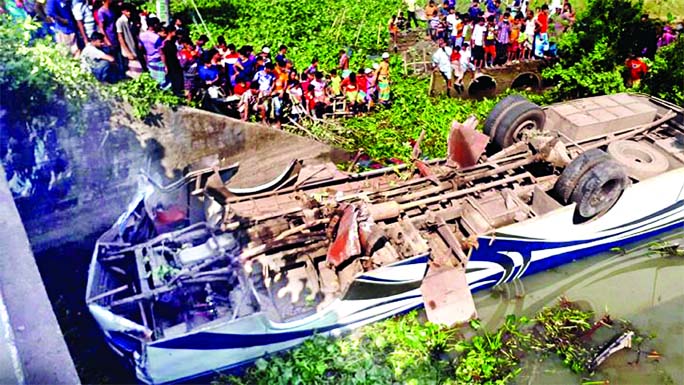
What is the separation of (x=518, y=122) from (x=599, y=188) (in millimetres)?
2199

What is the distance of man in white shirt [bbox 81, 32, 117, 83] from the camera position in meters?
9.02

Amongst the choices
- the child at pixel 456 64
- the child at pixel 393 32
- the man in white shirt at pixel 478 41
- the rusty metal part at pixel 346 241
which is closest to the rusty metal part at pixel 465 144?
the rusty metal part at pixel 346 241

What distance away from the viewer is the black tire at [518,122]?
1045cm

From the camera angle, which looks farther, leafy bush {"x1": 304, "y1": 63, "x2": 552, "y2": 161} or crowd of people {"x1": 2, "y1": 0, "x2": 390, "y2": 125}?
leafy bush {"x1": 304, "y1": 63, "x2": 552, "y2": 161}

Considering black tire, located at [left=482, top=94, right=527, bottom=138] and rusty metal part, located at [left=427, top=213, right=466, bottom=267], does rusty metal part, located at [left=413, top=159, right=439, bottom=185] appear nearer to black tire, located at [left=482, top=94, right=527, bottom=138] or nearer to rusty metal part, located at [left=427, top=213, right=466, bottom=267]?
rusty metal part, located at [left=427, top=213, right=466, bottom=267]

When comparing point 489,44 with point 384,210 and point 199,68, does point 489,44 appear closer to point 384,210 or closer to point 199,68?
point 199,68

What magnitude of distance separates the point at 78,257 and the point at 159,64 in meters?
3.35

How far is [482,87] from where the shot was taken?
45.4 ft

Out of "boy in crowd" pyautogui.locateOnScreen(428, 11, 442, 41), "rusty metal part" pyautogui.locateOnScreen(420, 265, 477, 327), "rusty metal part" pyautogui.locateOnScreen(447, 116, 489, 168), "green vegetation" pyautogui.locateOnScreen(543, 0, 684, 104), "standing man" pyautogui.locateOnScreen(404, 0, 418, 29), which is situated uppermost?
"standing man" pyautogui.locateOnScreen(404, 0, 418, 29)

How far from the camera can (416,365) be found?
25.8 ft

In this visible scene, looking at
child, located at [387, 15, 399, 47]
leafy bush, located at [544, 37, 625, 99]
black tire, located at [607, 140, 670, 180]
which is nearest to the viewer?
black tire, located at [607, 140, 670, 180]

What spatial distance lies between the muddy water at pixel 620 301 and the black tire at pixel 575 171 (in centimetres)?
146

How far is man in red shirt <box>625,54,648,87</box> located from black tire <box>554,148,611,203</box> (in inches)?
203

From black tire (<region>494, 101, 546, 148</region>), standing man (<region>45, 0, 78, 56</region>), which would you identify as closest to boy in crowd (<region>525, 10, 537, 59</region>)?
black tire (<region>494, 101, 546, 148</region>)
